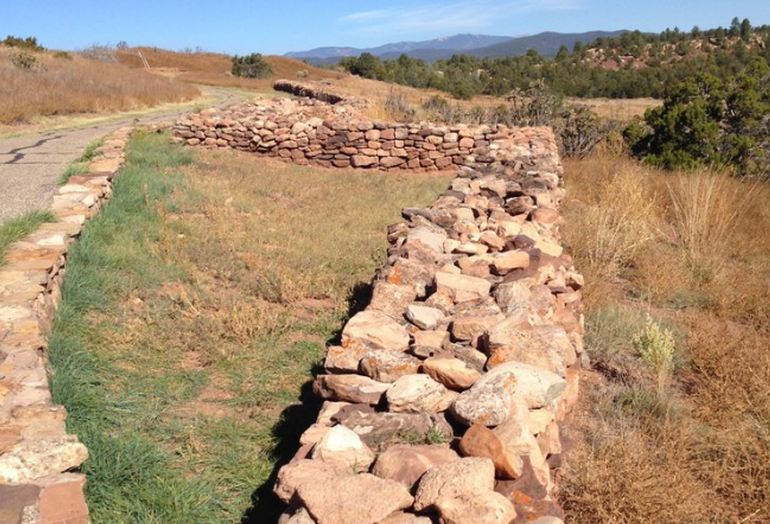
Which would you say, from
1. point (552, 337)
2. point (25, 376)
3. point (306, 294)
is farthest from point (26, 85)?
point (552, 337)

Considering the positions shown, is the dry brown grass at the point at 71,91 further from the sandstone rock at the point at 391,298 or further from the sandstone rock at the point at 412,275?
the sandstone rock at the point at 391,298

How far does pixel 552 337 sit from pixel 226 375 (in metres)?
1.98

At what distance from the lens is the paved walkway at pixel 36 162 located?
22.7 feet

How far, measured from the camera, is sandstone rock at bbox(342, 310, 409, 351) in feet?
9.86

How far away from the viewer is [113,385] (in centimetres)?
366

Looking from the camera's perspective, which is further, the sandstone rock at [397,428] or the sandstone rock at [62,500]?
the sandstone rock at [397,428]

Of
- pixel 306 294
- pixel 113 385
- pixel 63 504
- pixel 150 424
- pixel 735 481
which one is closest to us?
pixel 63 504

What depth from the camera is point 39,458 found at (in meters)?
2.39

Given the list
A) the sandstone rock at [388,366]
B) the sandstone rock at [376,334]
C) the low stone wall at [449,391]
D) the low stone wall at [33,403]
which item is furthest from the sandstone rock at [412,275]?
the low stone wall at [33,403]

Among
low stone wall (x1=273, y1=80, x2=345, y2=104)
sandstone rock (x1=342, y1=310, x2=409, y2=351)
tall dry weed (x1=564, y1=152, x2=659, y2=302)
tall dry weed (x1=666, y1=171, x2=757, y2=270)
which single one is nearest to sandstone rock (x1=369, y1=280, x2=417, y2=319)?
sandstone rock (x1=342, y1=310, x2=409, y2=351)

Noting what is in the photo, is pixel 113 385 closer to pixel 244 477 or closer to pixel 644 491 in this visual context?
pixel 244 477

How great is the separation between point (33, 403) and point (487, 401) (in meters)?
1.94

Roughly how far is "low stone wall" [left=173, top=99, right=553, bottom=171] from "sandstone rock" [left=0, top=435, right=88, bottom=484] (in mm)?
8480

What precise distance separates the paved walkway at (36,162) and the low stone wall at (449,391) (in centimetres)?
453
